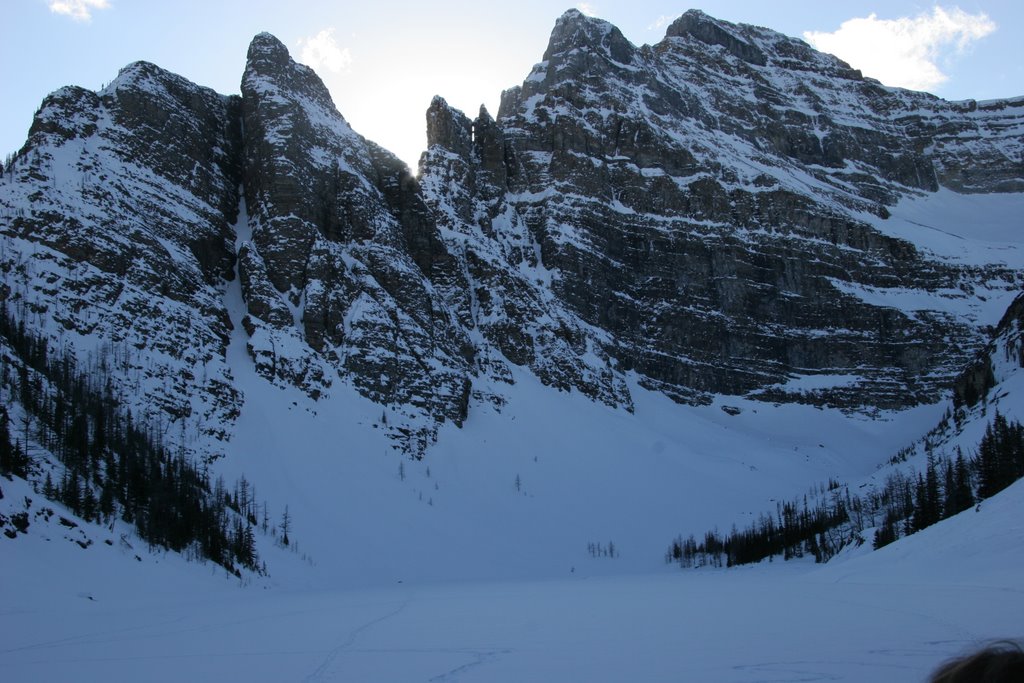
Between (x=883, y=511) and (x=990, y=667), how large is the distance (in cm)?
9768

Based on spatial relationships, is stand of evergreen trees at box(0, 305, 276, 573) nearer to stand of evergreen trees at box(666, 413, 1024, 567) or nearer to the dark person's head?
the dark person's head

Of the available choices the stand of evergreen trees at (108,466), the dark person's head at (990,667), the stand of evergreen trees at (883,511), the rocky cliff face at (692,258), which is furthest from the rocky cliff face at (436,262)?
the dark person's head at (990,667)

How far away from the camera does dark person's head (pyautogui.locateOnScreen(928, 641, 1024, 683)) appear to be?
135 inches

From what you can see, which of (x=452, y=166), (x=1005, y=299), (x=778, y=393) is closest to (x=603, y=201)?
Answer: (x=452, y=166)

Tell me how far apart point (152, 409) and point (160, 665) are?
74879mm

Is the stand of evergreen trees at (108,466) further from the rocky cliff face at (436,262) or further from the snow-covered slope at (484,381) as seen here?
the rocky cliff face at (436,262)

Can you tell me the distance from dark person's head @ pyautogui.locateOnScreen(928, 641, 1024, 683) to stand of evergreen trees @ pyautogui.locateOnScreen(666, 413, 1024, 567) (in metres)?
57.1

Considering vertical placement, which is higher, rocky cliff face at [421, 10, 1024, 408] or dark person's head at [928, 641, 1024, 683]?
rocky cliff face at [421, 10, 1024, 408]

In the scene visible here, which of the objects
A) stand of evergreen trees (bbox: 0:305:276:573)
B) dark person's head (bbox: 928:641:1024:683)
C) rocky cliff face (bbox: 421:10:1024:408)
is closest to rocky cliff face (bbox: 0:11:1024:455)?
rocky cliff face (bbox: 421:10:1024:408)

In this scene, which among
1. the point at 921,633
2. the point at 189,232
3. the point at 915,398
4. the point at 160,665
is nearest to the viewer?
the point at 921,633

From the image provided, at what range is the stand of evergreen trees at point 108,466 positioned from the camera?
4656 centimetres

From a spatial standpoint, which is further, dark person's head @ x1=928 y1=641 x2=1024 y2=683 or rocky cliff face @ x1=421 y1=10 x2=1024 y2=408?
rocky cliff face @ x1=421 y1=10 x2=1024 y2=408

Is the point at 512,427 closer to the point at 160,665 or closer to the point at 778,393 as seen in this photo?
the point at 778,393

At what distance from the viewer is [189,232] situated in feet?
358
